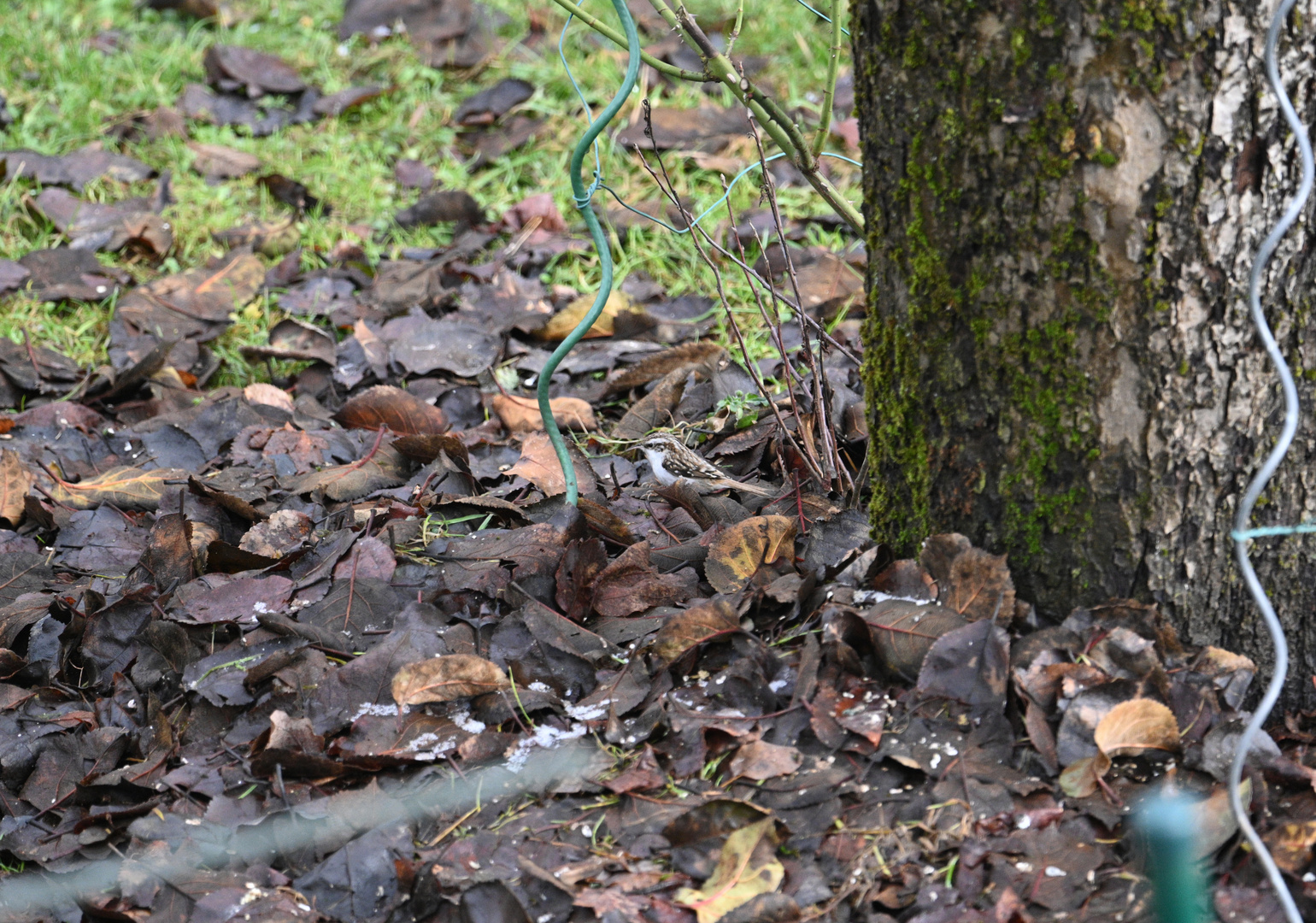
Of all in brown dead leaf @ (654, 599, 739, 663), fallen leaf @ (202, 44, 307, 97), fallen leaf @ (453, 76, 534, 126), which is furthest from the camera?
fallen leaf @ (202, 44, 307, 97)

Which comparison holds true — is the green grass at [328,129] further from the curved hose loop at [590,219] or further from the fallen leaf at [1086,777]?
the fallen leaf at [1086,777]

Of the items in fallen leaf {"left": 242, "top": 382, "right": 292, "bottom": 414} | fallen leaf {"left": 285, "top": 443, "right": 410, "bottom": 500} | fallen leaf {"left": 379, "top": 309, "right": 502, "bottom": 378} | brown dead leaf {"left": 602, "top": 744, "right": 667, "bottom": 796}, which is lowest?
fallen leaf {"left": 242, "top": 382, "right": 292, "bottom": 414}

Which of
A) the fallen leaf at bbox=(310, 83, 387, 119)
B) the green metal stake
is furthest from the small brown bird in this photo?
the fallen leaf at bbox=(310, 83, 387, 119)

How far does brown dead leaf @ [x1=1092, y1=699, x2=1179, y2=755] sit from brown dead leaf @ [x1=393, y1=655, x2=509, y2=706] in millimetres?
821

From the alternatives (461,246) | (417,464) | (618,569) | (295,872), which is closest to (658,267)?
(461,246)

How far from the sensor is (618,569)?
188 cm

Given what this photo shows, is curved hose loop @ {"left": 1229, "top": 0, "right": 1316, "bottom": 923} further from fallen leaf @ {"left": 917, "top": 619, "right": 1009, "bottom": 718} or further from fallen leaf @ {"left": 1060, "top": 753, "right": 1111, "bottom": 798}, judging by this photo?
fallen leaf @ {"left": 917, "top": 619, "right": 1009, "bottom": 718}

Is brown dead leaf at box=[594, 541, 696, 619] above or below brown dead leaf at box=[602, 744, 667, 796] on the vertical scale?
above

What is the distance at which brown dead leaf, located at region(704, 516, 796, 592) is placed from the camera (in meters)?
1.82

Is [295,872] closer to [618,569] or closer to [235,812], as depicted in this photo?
[235,812]

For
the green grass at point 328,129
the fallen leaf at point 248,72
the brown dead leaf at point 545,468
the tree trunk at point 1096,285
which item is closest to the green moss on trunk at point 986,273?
the tree trunk at point 1096,285

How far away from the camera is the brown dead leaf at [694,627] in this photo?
1.66 metres

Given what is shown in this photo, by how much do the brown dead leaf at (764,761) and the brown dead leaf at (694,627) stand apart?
180 mm

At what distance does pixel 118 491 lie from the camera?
248 cm
